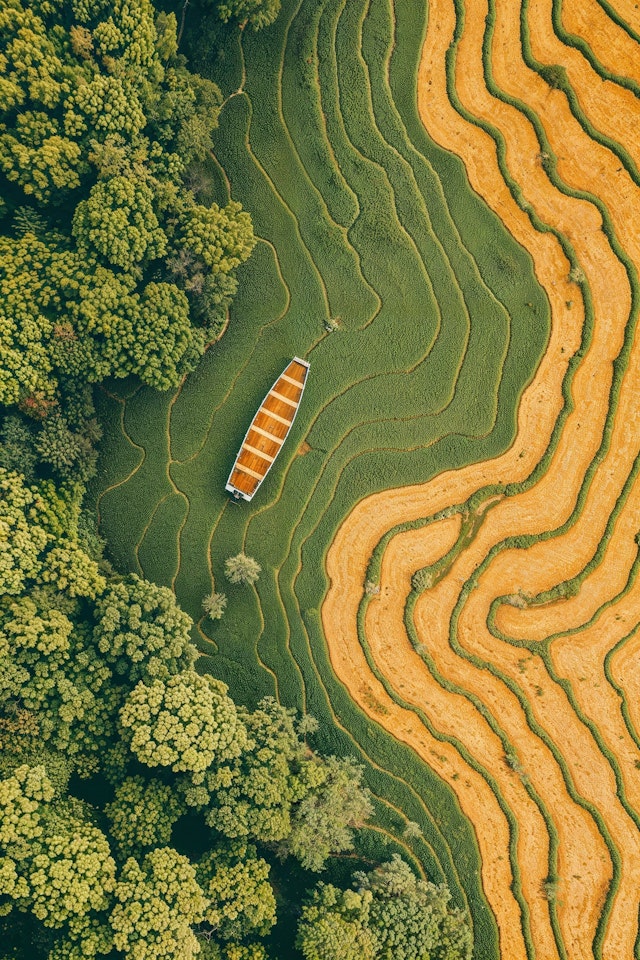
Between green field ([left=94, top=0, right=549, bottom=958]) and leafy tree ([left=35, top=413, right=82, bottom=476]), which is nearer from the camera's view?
leafy tree ([left=35, top=413, right=82, bottom=476])

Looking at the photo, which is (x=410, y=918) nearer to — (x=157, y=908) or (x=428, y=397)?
(x=157, y=908)

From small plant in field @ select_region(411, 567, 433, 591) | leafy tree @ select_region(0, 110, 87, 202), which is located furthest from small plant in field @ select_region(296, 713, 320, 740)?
leafy tree @ select_region(0, 110, 87, 202)

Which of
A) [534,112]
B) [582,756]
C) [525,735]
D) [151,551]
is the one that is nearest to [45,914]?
[151,551]

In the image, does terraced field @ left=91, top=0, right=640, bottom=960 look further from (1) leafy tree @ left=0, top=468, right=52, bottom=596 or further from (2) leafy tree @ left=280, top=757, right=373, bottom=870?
(1) leafy tree @ left=0, top=468, right=52, bottom=596

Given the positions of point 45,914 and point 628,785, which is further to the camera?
point 628,785

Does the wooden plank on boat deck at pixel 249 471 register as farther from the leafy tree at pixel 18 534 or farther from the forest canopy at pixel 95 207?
the leafy tree at pixel 18 534

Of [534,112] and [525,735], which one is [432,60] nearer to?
[534,112]
